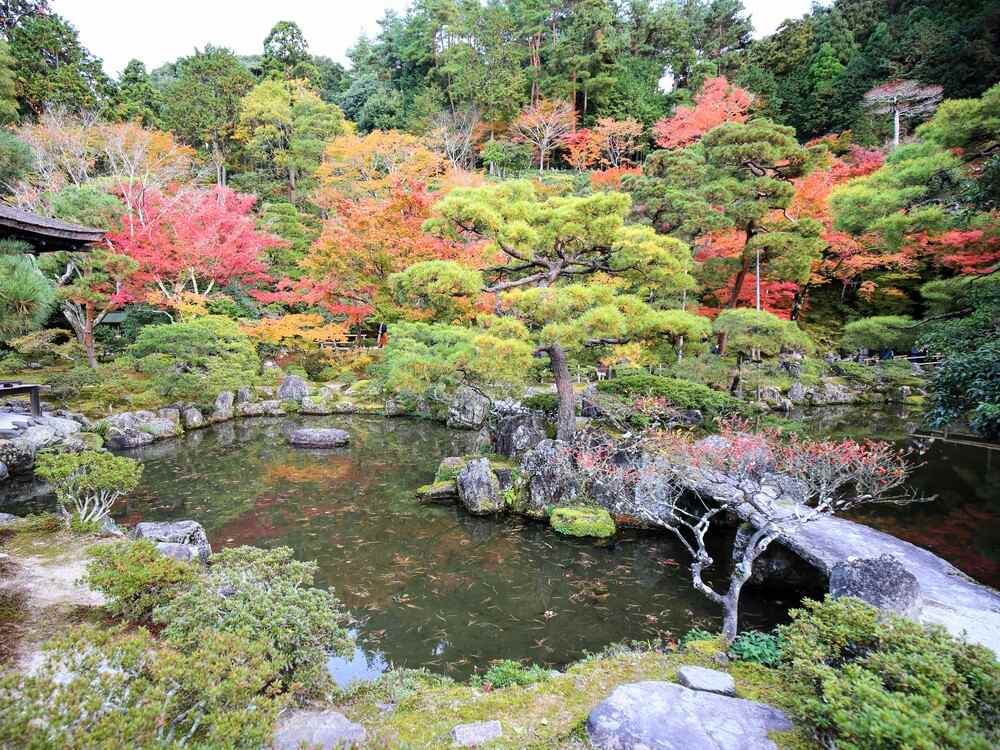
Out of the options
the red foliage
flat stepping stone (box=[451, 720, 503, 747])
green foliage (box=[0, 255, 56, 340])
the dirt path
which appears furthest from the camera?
the red foliage

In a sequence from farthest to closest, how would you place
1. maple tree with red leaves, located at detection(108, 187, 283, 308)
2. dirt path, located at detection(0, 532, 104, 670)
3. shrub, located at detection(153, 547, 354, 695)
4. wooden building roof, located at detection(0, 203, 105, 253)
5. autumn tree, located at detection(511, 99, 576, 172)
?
autumn tree, located at detection(511, 99, 576, 172) → maple tree with red leaves, located at detection(108, 187, 283, 308) → wooden building roof, located at detection(0, 203, 105, 253) → dirt path, located at detection(0, 532, 104, 670) → shrub, located at detection(153, 547, 354, 695)

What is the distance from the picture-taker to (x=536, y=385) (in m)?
16.2

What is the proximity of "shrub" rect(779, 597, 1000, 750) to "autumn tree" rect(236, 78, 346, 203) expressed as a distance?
98.4ft

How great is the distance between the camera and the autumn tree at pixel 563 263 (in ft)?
27.0

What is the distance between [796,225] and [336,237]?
1361 cm

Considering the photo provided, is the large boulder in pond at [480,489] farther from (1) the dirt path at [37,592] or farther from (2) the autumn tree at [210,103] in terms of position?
(2) the autumn tree at [210,103]

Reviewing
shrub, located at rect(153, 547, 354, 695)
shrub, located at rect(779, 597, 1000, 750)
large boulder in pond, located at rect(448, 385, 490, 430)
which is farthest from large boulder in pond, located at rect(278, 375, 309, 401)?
shrub, located at rect(779, 597, 1000, 750)

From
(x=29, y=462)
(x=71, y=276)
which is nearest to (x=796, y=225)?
(x=29, y=462)

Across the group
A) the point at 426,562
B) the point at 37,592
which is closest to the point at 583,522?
the point at 426,562

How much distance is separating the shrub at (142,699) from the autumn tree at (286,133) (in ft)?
94.1

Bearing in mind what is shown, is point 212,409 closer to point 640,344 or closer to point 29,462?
point 29,462

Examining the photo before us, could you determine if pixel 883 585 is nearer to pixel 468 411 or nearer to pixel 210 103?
pixel 468 411

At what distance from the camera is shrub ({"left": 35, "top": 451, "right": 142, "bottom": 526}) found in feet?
22.2

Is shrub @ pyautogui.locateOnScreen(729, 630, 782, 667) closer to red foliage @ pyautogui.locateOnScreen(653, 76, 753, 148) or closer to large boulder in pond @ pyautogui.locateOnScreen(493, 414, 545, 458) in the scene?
large boulder in pond @ pyautogui.locateOnScreen(493, 414, 545, 458)
